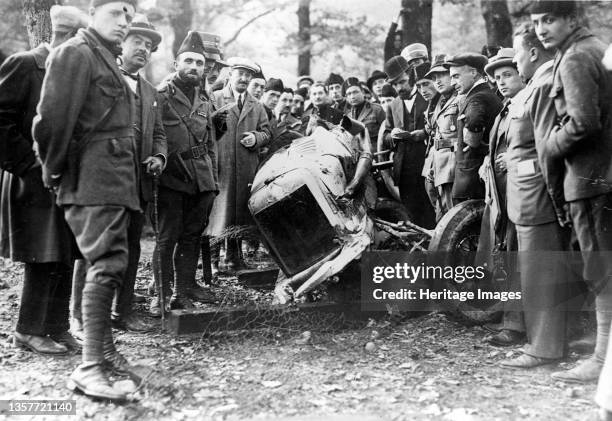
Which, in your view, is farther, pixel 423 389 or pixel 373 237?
pixel 373 237

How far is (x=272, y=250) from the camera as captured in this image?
4.92 m

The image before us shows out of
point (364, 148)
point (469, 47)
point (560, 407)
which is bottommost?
point (560, 407)

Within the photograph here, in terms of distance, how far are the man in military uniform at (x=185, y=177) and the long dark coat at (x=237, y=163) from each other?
2.50ft

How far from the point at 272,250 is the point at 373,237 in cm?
88

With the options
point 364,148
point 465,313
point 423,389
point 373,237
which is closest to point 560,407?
point 423,389

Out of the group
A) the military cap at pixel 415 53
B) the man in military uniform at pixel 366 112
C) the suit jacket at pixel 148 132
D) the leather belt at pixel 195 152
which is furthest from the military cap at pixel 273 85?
the suit jacket at pixel 148 132

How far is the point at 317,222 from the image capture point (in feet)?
15.6

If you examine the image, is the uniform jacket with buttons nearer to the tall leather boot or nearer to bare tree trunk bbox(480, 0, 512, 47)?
the tall leather boot

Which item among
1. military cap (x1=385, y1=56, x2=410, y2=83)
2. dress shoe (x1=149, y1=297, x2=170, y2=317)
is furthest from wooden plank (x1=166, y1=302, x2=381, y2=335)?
military cap (x1=385, y1=56, x2=410, y2=83)

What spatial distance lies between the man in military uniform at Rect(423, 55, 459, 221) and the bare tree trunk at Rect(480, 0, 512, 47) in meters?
3.49

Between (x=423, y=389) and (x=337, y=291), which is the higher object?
(x=337, y=291)

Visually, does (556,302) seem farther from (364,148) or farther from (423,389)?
(364,148)

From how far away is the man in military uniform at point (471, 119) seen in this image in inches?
191

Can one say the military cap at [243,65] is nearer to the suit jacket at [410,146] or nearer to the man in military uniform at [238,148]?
the man in military uniform at [238,148]
